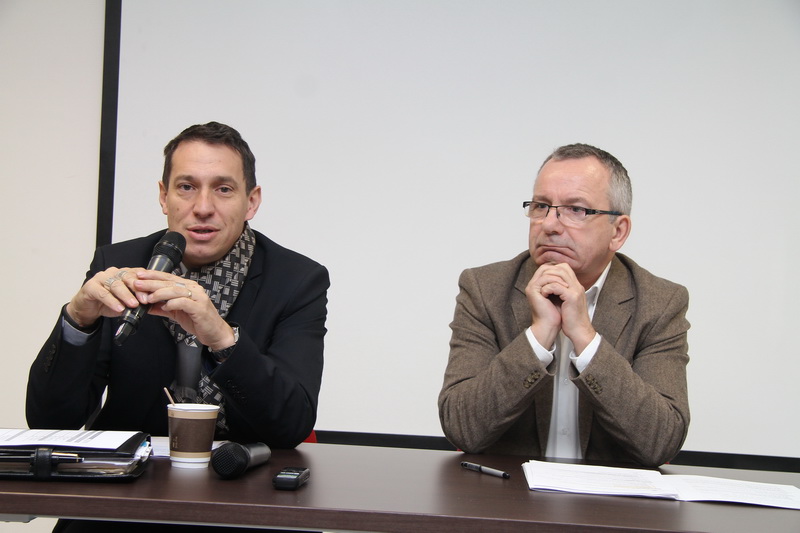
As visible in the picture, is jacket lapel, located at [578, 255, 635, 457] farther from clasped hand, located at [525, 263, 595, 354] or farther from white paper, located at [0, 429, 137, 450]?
white paper, located at [0, 429, 137, 450]

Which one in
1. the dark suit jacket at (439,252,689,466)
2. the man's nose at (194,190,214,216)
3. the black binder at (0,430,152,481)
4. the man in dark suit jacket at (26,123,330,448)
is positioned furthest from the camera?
Answer: the man's nose at (194,190,214,216)

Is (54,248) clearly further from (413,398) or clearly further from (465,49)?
(465,49)

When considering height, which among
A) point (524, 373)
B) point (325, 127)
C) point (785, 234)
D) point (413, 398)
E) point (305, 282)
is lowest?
point (413, 398)

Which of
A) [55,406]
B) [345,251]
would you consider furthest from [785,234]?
[55,406]

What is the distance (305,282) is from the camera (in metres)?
1.99

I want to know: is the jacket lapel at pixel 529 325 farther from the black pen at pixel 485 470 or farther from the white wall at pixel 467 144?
the white wall at pixel 467 144

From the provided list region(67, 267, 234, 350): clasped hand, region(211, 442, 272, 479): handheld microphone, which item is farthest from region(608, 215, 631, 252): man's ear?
region(211, 442, 272, 479): handheld microphone

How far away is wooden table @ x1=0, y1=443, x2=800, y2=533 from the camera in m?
1.10

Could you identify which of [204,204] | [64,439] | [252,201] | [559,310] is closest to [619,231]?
[559,310]

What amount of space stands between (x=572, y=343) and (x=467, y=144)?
138cm

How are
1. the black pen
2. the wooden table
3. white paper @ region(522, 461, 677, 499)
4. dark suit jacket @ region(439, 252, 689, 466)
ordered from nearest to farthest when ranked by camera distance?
the wooden table, white paper @ region(522, 461, 677, 499), the black pen, dark suit jacket @ region(439, 252, 689, 466)

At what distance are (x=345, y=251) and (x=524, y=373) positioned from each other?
4.81ft

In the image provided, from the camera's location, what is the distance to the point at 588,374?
5.73 feet

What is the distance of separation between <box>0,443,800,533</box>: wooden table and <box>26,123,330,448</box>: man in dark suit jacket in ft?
0.93
